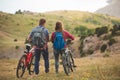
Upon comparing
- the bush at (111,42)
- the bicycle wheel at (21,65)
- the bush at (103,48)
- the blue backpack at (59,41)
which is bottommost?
the bush at (103,48)

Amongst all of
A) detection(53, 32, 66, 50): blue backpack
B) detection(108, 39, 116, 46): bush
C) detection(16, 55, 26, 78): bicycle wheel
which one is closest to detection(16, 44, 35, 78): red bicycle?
detection(16, 55, 26, 78): bicycle wheel

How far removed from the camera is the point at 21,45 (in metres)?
82.9

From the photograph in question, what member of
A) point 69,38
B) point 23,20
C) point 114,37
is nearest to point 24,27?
point 23,20

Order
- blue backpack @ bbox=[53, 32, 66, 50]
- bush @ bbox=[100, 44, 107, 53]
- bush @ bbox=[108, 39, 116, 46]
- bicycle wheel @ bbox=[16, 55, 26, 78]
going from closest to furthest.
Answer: bicycle wheel @ bbox=[16, 55, 26, 78]
blue backpack @ bbox=[53, 32, 66, 50]
bush @ bbox=[108, 39, 116, 46]
bush @ bbox=[100, 44, 107, 53]

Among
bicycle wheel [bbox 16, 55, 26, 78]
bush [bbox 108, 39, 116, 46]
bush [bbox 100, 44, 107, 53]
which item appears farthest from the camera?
bush [bbox 100, 44, 107, 53]

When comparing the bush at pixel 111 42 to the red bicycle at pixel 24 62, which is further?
the bush at pixel 111 42

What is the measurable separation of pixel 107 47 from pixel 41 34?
120ft

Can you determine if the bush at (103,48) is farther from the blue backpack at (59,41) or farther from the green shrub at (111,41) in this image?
the blue backpack at (59,41)

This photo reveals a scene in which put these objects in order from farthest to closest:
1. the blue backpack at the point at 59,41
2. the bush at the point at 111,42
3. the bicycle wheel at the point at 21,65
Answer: the bush at the point at 111,42 → the blue backpack at the point at 59,41 → the bicycle wheel at the point at 21,65

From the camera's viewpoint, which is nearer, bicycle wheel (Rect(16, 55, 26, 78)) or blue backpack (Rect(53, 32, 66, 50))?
bicycle wheel (Rect(16, 55, 26, 78))

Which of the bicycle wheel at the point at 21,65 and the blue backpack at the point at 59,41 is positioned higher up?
the blue backpack at the point at 59,41

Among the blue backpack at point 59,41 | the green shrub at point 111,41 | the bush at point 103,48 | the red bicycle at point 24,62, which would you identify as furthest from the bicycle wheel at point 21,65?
the green shrub at point 111,41

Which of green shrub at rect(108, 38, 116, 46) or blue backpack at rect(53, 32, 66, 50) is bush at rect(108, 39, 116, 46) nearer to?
green shrub at rect(108, 38, 116, 46)

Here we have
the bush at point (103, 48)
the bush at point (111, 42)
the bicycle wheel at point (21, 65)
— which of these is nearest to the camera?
the bicycle wheel at point (21, 65)
